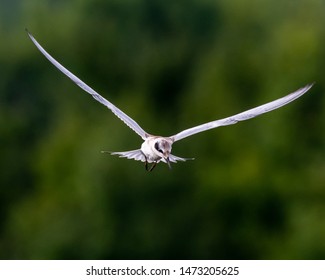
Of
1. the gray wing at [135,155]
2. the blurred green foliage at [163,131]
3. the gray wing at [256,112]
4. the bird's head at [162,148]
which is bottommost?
the bird's head at [162,148]

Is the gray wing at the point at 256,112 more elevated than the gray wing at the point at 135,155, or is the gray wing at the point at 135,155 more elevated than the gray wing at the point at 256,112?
the gray wing at the point at 256,112

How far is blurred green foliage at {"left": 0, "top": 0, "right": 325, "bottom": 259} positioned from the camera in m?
11.1

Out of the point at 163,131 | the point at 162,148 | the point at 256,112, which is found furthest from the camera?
the point at 163,131

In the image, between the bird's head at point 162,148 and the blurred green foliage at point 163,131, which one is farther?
the blurred green foliage at point 163,131

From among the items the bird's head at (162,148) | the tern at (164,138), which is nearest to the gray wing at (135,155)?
the tern at (164,138)

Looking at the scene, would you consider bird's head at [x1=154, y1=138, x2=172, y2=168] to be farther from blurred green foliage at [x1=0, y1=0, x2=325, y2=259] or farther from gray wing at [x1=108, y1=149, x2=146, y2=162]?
blurred green foliage at [x1=0, y1=0, x2=325, y2=259]

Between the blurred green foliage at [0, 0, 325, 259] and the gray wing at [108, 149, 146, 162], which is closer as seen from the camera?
the gray wing at [108, 149, 146, 162]

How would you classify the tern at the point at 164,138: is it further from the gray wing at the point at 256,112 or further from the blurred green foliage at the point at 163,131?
the blurred green foliage at the point at 163,131

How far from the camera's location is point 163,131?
12750 millimetres

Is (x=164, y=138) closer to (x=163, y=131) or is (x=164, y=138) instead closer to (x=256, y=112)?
(x=256, y=112)

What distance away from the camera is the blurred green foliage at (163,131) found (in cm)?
1112

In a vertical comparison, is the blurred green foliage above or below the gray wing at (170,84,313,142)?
above

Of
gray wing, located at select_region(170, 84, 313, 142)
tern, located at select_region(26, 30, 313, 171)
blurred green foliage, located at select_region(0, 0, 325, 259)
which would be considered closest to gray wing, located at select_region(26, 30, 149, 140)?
tern, located at select_region(26, 30, 313, 171)

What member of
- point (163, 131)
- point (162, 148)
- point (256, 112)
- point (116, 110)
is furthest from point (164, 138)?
A: point (163, 131)
